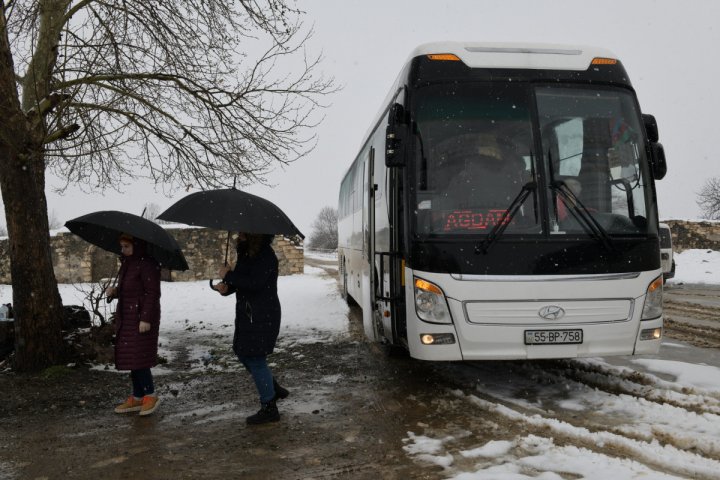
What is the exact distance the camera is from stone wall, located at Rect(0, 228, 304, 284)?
74.6 feet

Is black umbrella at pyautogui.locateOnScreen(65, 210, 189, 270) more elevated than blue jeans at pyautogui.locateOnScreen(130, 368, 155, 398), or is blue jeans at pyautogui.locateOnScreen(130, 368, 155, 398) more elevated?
black umbrella at pyautogui.locateOnScreen(65, 210, 189, 270)

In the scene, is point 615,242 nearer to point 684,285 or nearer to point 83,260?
point 684,285

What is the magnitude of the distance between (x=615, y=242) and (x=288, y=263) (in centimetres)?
1987

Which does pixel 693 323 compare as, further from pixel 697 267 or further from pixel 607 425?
pixel 697 267

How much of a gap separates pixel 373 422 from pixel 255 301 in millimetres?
1370

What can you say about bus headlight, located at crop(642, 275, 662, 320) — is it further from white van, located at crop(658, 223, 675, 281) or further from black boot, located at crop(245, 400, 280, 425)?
white van, located at crop(658, 223, 675, 281)

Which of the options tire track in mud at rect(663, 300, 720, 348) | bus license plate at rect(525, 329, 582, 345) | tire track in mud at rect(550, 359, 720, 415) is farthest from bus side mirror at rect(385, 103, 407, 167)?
tire track in mud at rect(663, 300, 720, 348)

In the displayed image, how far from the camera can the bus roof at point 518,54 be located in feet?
18.2

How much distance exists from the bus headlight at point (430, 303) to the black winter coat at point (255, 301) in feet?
4.04

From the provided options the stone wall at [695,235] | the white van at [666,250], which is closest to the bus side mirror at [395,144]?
the white van at [666,250]

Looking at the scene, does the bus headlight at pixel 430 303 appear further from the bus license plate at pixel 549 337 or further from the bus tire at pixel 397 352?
the bus tire at pixel 397 352

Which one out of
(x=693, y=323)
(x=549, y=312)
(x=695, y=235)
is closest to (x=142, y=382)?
(x=549, y=312)

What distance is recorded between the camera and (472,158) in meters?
5.32

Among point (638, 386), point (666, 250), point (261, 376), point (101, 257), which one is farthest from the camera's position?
point (101, 257)
